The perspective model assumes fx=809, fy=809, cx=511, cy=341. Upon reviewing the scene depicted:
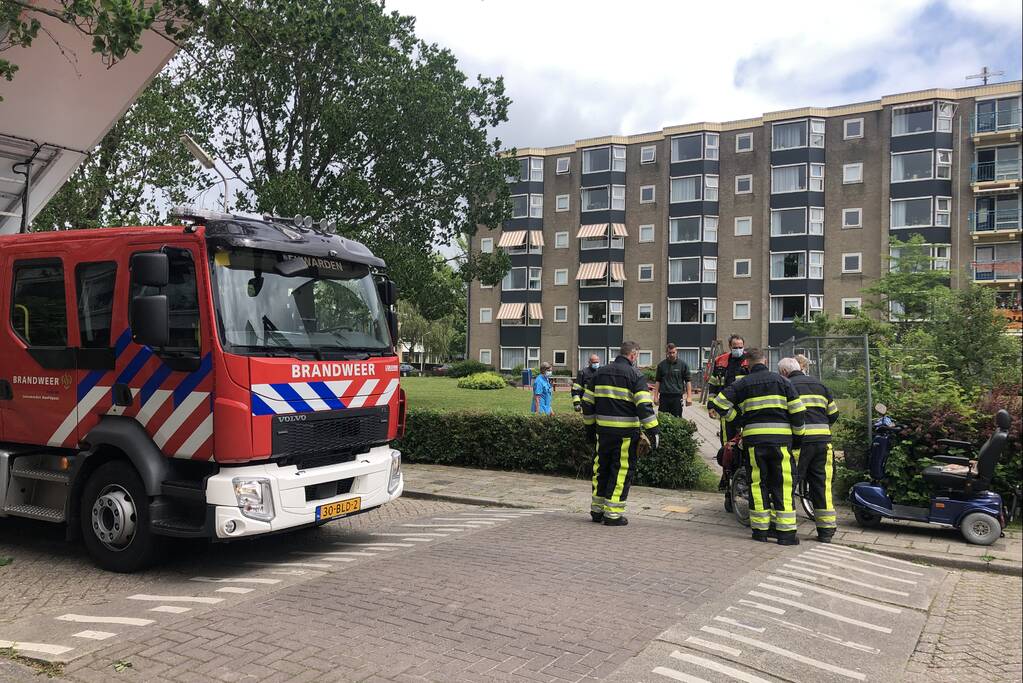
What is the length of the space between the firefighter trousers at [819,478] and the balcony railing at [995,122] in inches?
1696

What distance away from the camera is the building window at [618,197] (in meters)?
52.5

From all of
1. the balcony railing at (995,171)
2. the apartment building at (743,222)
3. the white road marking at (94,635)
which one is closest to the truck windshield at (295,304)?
the white road marking at (94,635)

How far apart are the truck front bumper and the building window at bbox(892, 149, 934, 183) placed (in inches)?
1802

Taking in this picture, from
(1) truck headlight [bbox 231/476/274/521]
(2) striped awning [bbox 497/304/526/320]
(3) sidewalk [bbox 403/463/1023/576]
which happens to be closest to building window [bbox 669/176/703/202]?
(2) striped awning [bbox 497/304/526/320]

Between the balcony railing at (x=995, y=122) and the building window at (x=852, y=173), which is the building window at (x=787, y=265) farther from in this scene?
the balcony railing at (x=995, y=122)

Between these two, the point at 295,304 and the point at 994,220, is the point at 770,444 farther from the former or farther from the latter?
the point at 994,220

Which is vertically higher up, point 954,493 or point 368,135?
point 368,135

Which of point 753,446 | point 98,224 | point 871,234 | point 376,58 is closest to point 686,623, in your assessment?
point 753,446

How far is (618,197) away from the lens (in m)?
52.6

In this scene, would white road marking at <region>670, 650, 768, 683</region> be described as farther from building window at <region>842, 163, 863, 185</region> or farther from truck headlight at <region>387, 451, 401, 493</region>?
building window at <region>842, 163, 863, 185</region>

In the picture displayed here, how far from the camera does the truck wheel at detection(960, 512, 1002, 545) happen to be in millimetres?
8000

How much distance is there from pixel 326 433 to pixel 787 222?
4584 cm

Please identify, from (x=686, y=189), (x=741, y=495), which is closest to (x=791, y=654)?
(x=741, y=495)

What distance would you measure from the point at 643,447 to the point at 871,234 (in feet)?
141
